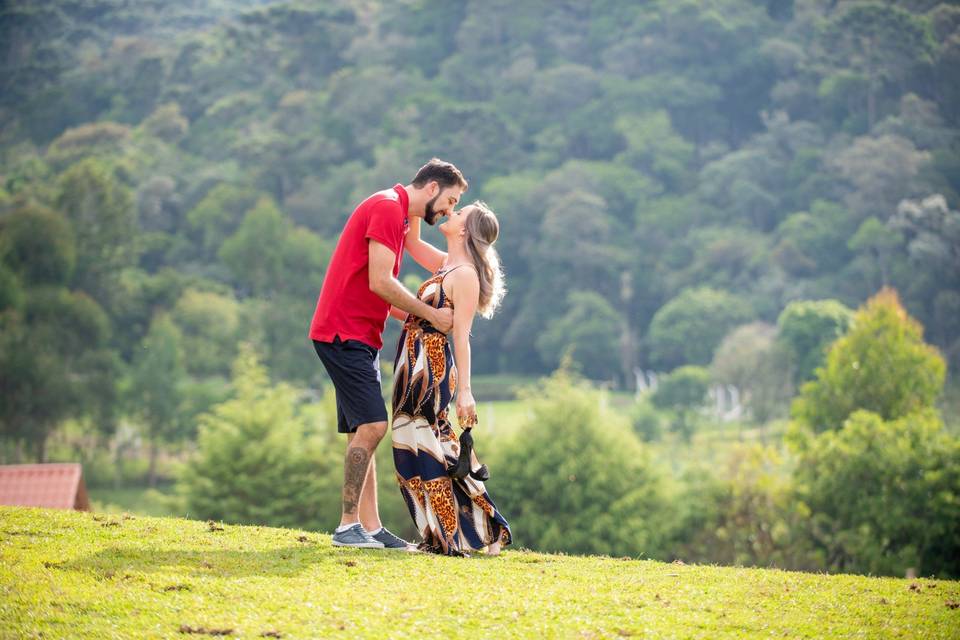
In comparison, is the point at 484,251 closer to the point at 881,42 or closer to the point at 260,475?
the point at 260,475

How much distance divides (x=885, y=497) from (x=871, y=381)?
13.1m

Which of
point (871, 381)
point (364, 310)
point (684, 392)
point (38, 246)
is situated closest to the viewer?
point (364, 310)

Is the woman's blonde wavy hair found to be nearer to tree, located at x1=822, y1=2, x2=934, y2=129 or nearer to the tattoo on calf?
the tattoo on calf

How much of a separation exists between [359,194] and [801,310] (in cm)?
3877

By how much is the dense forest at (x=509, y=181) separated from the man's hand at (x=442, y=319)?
53323 mm

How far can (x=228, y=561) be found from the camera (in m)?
8.14

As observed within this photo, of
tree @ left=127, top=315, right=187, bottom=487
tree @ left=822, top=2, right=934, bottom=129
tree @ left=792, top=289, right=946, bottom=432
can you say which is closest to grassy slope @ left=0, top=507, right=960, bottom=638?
tree @ left=792, top=289, right=946, bottom=432

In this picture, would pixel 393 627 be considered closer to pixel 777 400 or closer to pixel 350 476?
pixel 350 476

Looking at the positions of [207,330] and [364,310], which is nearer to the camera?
[364,310]

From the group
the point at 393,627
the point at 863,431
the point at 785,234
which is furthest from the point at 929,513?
the point at 785,234

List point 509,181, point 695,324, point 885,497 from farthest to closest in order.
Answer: point 509,181
point 695,324
point 885,497

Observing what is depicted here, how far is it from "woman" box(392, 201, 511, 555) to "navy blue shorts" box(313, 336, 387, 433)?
1.01 feet

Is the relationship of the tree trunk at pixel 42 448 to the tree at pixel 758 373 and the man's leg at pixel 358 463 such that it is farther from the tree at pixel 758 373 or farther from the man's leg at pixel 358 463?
the man's leg at pixel 358 463

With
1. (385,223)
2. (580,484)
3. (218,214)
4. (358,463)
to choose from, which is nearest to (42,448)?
(580,484)
